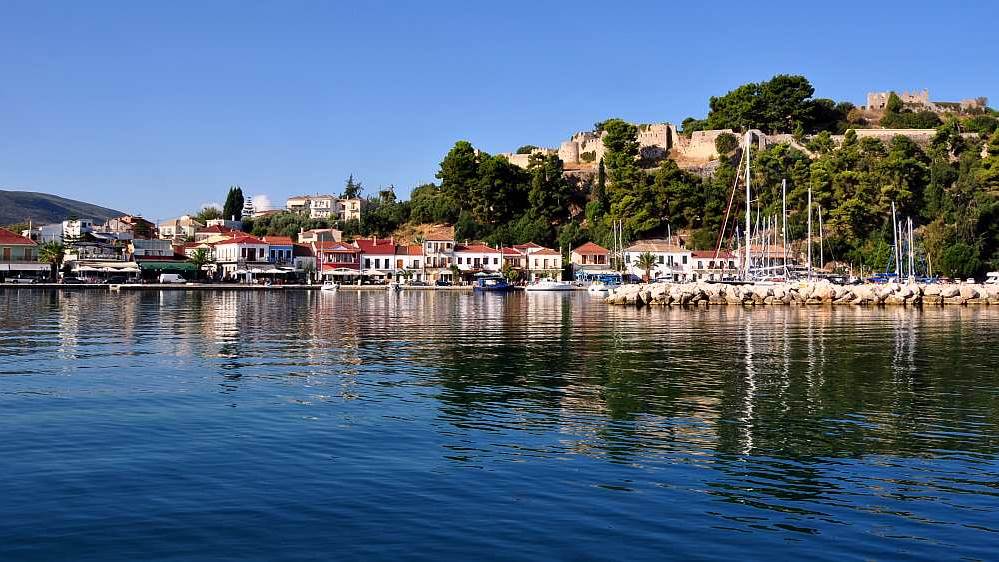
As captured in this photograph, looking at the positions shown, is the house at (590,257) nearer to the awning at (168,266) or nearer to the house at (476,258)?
the house at (476,258)

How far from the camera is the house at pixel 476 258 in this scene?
85.1 meters

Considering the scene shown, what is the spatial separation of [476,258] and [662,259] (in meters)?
18.2

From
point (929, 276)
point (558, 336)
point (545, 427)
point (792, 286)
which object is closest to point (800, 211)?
point (929, 276)

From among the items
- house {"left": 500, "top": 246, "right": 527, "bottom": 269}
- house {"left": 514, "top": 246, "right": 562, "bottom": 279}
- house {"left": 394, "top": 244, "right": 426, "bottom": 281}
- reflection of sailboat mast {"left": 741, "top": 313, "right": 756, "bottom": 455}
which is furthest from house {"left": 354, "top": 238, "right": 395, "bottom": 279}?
reflection of sailboat mast {"left": 741, "top": 313, "right": 756, "bottom": 455}

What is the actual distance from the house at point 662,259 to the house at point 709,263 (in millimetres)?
549

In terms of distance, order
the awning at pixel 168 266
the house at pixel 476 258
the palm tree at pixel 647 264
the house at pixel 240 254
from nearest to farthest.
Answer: the palm tree at pixel 647 264 → the awning at pixel 168 266 → the house at pixel 240 254 → the house at pixel 476 258

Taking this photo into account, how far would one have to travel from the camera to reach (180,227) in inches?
4469

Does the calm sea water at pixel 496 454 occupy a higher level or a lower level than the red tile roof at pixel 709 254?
lower

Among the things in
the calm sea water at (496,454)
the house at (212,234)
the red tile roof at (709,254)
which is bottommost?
the calm sea water at (496,454)

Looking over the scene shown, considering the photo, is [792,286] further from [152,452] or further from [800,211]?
[152,452]

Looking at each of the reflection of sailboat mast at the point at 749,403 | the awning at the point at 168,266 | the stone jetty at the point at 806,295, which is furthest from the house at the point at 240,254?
the reflection of sailboat mast at the point at 749,403

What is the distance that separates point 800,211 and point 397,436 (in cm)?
7247

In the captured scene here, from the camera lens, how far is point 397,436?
1199cm

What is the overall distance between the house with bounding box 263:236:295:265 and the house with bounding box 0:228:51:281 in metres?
19.3
